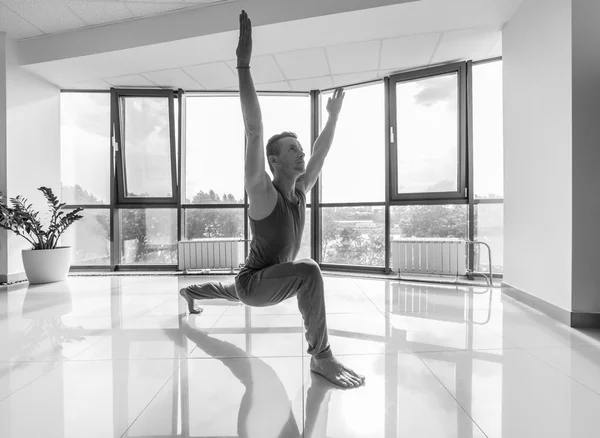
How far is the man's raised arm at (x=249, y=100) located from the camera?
141 cm

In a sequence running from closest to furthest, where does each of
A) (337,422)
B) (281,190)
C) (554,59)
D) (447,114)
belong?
(337,422), (281,190), (554,59), (447,114)

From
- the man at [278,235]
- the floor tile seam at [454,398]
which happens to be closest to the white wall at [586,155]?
the floor tile seam at [454,398]

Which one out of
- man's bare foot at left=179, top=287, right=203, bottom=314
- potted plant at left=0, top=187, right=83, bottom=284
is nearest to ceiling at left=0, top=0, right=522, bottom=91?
potted plant at left=0, top=187, right=83, bottom=284

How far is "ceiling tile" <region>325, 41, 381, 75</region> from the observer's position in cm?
376

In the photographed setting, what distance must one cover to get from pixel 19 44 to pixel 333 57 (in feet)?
13.3

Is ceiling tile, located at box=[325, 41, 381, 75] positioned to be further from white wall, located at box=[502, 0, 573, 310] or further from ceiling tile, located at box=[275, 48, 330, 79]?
white wall, located at box=[502, 0, 573, 310]

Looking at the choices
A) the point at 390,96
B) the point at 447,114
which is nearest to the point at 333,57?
the point at 390,96

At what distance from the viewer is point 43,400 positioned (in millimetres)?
1364

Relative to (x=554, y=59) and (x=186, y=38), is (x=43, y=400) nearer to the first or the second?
(x=186, y=38)

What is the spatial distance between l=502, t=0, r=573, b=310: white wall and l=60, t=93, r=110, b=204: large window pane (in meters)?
5.55

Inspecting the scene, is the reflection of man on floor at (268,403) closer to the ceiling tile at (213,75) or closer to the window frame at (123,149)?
the ceiling tile at (213,75)

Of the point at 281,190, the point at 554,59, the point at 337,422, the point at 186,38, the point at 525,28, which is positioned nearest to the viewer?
the point at 337,422

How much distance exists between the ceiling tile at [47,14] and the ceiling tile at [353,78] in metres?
3.24

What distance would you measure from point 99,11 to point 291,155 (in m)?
3.50
